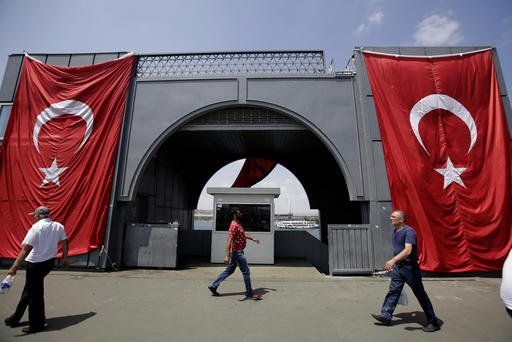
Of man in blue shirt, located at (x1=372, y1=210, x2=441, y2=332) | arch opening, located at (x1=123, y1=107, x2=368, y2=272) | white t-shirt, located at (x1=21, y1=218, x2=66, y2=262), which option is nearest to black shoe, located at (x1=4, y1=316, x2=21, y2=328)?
white t-shirt, located at (x1=21, y1=218, x2=66, y2=262)

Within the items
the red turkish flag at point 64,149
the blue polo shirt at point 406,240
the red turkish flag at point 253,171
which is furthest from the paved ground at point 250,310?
the red turkish flag at point 253,171

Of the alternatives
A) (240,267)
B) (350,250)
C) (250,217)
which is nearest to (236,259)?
(240,267)

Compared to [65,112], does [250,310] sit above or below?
below

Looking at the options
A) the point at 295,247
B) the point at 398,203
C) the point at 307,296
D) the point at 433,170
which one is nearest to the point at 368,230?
the point at 398,203

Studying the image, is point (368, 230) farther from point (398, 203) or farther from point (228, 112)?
point (228, 112)

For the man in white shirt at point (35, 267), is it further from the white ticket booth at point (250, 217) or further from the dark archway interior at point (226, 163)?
the white ticket booth at point (250, 217)

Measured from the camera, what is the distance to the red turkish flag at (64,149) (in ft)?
26.0

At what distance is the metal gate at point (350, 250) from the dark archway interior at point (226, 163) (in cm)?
299

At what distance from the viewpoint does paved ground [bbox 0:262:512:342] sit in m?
3.62

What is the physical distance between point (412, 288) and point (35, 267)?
5.71 meters

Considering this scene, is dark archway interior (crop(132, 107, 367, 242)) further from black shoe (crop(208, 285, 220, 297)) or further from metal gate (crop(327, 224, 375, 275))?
black shoe (crop(208, 285, 220, 297))

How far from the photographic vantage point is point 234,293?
556 cm

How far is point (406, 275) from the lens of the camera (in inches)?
156

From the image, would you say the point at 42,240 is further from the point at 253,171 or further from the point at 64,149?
the point at 253,171
